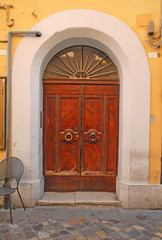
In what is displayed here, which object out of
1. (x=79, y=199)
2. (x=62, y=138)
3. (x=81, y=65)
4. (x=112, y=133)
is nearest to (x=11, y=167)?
(x=62, y=138)

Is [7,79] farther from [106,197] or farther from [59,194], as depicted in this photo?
[106,197]

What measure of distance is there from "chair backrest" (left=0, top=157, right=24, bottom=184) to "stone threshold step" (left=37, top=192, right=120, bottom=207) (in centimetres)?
81

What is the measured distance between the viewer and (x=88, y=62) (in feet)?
15.2

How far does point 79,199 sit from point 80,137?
4.23 feet

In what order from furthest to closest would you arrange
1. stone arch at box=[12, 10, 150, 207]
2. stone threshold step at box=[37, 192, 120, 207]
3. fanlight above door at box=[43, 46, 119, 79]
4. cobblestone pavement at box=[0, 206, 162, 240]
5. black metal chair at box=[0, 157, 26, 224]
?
fanlight above door at box=[43, 46, 119, 79] < stone threshold step at box=[37, 192, 120, 207] < stone arch at box=[12, 10, 150, 207] < black metal chair at box=[0, 157, 26, 224] < cobblestone pavement at box=[0, 206, 162, 240]

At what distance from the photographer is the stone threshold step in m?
4.26

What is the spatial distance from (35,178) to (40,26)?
9.90 feet

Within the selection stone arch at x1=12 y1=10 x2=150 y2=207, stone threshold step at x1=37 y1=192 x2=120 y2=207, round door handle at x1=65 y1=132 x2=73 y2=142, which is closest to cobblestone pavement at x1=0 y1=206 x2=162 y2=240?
stone threshold step at x1=37 y1=192 x2=120 y2=207

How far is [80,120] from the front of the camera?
4664 millimetres

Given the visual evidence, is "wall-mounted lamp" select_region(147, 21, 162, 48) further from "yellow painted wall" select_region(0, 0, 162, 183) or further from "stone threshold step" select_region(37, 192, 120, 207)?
"stone threshold step" select_region(37, 192, 120, 207)

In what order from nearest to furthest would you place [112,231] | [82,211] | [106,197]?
[112,231], [82,211], [106,197]

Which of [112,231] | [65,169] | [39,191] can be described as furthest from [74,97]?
[112,231]

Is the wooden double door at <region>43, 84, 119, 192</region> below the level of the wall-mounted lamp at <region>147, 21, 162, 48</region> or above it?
below

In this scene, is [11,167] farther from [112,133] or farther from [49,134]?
[112,133]
